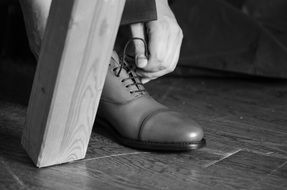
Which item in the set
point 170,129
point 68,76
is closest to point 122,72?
point 170,129

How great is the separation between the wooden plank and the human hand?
0.22 m

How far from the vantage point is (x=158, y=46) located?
1.01 m

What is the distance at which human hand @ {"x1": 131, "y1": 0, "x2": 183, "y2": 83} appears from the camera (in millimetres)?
1002

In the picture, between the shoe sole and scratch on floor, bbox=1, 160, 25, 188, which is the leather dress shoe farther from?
scratch on floor, bbox=1, 160, 25, 188

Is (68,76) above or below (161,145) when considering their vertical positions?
above

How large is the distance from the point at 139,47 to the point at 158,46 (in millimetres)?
38

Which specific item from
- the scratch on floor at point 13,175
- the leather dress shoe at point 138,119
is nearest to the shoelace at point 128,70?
the leather dress shoe at point 138,119

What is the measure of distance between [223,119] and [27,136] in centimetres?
57

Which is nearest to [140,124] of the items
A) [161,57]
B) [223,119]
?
[161,57]

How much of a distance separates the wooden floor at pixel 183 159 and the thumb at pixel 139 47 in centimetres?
17

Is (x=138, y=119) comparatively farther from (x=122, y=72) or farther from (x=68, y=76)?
(x=68, y=76)

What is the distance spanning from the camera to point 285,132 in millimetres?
1154

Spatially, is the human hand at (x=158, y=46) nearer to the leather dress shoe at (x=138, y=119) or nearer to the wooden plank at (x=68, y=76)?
the leather dress shoe at (x=138, y=119)

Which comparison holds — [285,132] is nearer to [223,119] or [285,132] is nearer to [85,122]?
[223,119]
